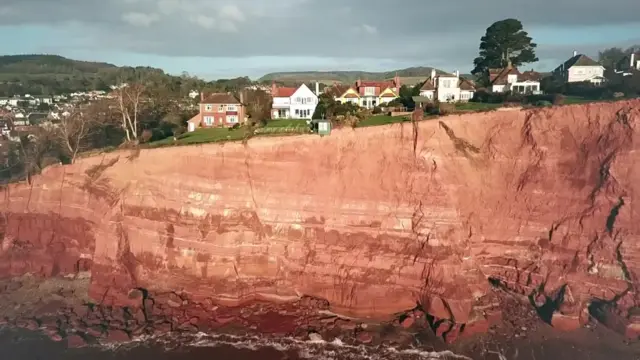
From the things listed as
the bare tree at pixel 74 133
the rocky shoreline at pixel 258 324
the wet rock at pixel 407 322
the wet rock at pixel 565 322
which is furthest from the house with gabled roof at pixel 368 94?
the wet rock at pixel 565 322

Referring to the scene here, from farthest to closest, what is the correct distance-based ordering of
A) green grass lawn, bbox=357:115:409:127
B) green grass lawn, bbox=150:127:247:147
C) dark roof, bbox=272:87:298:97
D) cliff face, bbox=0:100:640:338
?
dark roof, bbox=272:87:298:97 < green grass lawn, bbox=150:127:247:147 < green grass lawn, bbox=357:115:409:127 < cliff face, bbox=0:100:640:338

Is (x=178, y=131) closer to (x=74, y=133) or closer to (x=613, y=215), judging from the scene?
(x=74, y=133)

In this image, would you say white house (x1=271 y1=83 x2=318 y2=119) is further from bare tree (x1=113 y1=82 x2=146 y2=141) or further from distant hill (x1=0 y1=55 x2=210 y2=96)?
distant hill (x1=0 y1=55 x2=210 y2=96)

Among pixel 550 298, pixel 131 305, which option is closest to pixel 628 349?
pixel 550 298

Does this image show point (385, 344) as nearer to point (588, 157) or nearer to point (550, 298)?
point (550, 298)

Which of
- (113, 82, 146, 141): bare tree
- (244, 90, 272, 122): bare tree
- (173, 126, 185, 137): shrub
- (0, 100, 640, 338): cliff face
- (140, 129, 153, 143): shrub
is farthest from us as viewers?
(244, 90, 272, 122): bare tree

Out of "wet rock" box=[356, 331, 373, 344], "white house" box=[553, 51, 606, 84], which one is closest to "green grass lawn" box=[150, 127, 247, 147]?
"wet rock" box=[356, 331, 373, 344]

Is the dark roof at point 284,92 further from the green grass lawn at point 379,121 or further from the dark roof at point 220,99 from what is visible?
the green grass lawn at point 379,121
